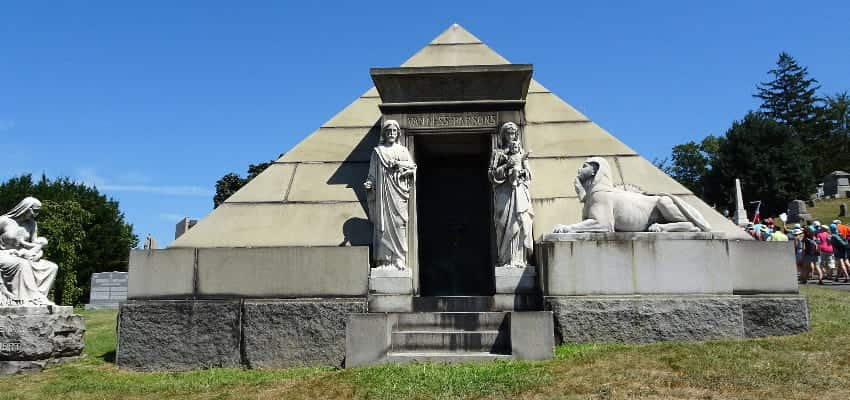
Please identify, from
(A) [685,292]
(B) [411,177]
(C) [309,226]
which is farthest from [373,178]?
(A) [685,292]

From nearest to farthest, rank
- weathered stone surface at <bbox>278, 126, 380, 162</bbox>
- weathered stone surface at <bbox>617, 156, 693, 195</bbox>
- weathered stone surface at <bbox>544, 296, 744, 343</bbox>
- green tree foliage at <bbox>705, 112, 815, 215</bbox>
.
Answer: weathered stone surface at <bbox>544, 296, 744, 343</bbox> → weathered stone surface at <bbox>617, 156, 693, 195</bbox> → weathered stone surface at <bbox>278, 126, 380, 162</bbox> → green tree foliage at <bbox>705, 112, 815, 215</bbox>

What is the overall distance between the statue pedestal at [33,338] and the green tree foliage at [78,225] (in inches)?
980

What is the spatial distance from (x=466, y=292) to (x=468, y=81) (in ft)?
12.0

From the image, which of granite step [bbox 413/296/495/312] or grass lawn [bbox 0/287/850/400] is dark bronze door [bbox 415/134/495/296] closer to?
granite step [bbox 413/296/495/312]

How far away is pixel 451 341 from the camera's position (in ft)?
24.7

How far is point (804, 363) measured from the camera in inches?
243

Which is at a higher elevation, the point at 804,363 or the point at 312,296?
the point at 312,296

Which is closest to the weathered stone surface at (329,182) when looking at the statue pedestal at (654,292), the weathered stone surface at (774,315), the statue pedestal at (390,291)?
the statue pedestal at (390,291)

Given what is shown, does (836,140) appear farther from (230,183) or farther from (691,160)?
(230,183)

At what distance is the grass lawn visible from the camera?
5613 millimetres

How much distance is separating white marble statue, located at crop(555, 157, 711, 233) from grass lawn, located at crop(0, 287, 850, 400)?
5.03 ft

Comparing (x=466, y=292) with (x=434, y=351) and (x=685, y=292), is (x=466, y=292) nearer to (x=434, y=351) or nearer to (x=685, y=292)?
(x=434, y=351)

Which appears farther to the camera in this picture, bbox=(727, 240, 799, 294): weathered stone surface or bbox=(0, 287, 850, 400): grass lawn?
bbox=(727, 240, 799, 294): weathered stone surface

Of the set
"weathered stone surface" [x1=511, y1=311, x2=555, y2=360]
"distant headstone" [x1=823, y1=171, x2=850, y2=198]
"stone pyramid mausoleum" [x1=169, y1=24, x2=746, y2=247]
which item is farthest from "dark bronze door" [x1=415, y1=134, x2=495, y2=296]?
"distant headstone" [x1=823, y1=171, x2=850, y2=198]
